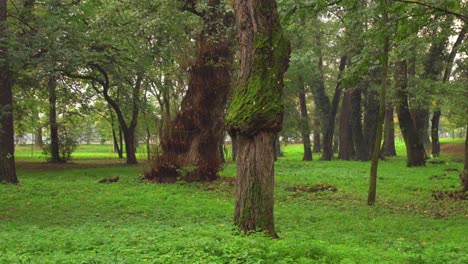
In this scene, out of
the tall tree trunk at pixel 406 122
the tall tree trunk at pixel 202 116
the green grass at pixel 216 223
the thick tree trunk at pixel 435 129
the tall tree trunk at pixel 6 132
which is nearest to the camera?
the green grass at pixel 216 223

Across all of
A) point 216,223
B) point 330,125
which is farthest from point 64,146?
point 216,223

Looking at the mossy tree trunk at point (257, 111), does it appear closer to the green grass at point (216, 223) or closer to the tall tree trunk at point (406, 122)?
the green grass at point (216, 223)

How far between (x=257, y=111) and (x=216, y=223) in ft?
10.8

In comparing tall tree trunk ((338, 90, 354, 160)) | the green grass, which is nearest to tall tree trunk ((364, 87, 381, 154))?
tall tree trunk ((338, 90, 354, 160))

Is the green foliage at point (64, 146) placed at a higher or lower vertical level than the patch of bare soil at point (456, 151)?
higher

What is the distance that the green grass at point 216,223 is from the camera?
20.2 feet

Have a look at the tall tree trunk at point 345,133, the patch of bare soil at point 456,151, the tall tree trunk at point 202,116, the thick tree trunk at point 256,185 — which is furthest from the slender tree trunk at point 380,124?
the patch of bare soil at point 456,151

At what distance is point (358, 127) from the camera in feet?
98.2

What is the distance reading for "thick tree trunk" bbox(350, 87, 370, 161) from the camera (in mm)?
30016

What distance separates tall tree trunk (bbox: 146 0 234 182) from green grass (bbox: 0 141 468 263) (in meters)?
1.03

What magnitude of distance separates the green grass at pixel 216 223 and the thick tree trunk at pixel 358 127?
9798mm

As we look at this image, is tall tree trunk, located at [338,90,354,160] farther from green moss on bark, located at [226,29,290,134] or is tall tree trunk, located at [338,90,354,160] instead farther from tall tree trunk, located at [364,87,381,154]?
green moss on bark, located at [226,29,290,134]

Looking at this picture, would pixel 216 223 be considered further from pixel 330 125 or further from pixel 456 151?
pixel 456 151

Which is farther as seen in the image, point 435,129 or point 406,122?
point 435,129
